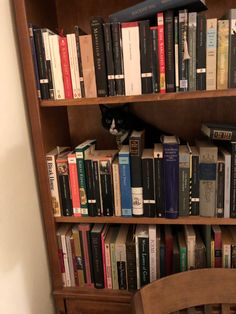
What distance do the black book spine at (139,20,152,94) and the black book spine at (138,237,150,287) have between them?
21.9 inches

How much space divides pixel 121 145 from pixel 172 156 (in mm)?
264

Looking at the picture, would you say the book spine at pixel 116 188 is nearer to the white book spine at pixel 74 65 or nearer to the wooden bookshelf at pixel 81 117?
the wooden bookshelf at pixel 81 117

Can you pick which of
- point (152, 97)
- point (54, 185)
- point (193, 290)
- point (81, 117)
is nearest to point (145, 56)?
point (152, 97)

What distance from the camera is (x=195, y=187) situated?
39.4 inches

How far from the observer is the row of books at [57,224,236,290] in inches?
42.1

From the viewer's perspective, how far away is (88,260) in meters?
1.13

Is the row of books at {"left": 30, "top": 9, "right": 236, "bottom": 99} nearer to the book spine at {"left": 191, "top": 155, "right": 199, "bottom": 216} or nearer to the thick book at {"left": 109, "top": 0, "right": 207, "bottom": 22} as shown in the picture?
the thick book at {"left": 109, "top": 0, "right": 207, "bottom": 22}

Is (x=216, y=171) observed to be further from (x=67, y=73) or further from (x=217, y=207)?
(x=67, y=73)

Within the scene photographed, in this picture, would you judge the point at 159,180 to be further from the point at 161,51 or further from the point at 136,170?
the point at 161,51

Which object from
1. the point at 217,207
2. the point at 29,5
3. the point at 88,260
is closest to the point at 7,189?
the point at 88,260

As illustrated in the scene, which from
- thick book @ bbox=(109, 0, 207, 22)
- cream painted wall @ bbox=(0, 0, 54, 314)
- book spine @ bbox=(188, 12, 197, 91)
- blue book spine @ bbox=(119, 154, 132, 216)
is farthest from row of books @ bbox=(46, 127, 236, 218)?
thick book @ bbox=(109, 0, 207, 22)

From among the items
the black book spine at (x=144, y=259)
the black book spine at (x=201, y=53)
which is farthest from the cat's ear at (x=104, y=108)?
the black book spine at (x=144, y=259)

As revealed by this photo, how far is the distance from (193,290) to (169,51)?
830mm

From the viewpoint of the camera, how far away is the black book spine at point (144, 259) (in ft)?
3.55
